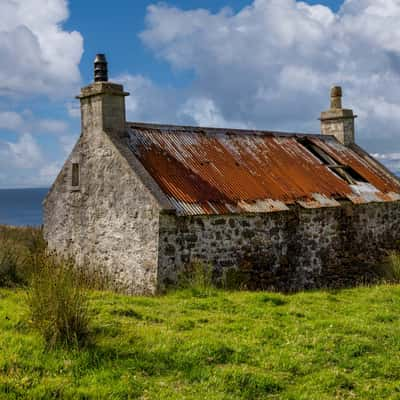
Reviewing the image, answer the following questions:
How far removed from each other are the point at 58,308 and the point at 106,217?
646cm

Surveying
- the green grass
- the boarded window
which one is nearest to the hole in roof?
the boarded window

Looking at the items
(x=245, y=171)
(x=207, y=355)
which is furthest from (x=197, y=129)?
(x=207, y=355)

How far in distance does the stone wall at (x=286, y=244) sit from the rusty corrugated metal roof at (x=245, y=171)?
0.32 metres

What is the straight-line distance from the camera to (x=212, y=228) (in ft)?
38.8

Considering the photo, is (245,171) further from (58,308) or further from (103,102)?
(58,308)

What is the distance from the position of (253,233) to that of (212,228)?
1.20m

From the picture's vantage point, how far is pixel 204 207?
38.7 feet

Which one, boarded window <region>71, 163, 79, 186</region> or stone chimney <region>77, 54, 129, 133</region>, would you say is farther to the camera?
boarded window <region>71, 163, 79, 186</region>

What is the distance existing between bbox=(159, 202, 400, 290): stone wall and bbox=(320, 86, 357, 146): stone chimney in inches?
158

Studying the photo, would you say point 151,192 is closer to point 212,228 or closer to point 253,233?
point 212,228

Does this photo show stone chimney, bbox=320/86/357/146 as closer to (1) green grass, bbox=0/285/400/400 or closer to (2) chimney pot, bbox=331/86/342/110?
(2) chimney pot, bbox=331/86/342/110

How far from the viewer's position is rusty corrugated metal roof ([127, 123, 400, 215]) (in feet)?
40.6

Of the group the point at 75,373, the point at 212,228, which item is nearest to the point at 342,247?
the point at 212,228

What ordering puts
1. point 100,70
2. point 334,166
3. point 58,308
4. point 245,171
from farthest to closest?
point 334,166, point 245,171, point 100,70, point 58,308
